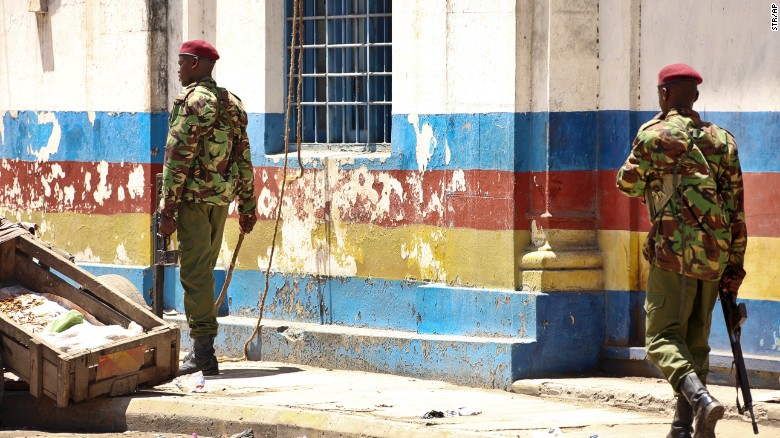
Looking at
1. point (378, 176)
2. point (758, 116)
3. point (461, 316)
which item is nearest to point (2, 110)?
point (378, 176)

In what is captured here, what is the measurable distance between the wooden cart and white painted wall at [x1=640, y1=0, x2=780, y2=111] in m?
3.47

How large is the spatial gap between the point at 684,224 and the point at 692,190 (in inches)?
6.8

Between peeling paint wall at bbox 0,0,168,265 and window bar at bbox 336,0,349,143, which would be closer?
window bar at bbox 336,0,349,143

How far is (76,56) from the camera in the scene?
38.4 ft

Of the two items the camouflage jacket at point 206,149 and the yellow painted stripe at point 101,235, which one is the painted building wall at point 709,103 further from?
the yellow painted stripe at point 101,235

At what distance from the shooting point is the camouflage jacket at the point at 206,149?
8.97 meters

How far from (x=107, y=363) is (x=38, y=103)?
182 inches

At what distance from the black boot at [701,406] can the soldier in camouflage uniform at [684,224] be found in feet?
0.13

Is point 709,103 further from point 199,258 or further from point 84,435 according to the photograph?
point 84,435

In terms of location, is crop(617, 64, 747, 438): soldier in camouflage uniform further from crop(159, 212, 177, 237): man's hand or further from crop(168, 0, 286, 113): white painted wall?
crop(168, 0, 286, 113): white painted wall

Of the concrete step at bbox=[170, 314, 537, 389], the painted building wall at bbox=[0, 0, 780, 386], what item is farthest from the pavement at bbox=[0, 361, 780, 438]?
the painted building wall at bbox=[0, 0, 780, 386]

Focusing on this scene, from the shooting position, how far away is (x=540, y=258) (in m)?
8.86

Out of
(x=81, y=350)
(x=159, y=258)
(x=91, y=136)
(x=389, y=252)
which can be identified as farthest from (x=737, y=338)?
(x=91, y=136)

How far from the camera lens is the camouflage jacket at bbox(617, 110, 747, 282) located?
6672 millimetres
